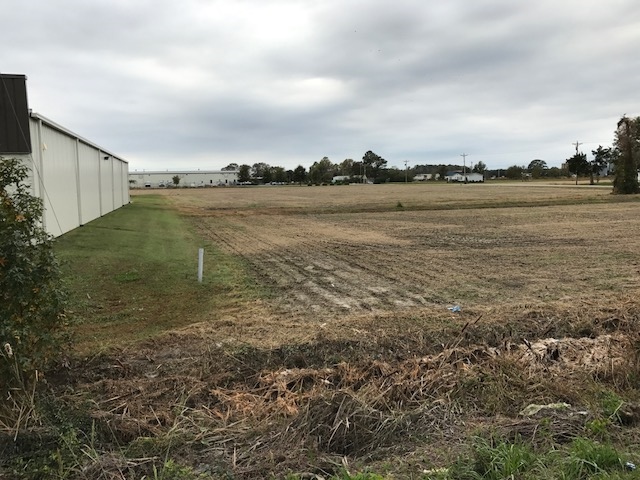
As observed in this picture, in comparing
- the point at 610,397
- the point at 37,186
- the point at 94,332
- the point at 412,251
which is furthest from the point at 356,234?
the point at 610,397

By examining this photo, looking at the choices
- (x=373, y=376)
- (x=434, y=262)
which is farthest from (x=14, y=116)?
(x=373, y=376)

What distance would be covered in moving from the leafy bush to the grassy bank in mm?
379

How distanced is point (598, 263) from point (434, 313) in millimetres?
6799

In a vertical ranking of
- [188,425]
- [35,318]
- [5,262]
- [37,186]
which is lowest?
[188,425]

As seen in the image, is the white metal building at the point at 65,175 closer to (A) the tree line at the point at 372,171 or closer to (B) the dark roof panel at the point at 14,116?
(B) the dark roof panel at the point at 14,116

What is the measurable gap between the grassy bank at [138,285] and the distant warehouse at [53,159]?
1.56 meters

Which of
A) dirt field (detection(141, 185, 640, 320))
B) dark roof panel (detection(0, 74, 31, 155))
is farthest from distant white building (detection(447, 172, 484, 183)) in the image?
dark roof panel (detection(0, 74, 31, 155))

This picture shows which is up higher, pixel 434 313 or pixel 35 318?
pixel 35 318

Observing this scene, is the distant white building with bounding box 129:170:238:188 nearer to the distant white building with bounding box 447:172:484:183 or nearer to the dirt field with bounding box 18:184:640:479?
the distant white building with bounding box 447:172:484:183

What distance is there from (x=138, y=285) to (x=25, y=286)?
6.21 m

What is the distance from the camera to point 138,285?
10062 mm

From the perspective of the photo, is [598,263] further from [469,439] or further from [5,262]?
[5,262]

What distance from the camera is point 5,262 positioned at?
3.96 meters

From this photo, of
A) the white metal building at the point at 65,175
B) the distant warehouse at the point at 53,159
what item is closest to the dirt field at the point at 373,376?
the distant warehouse at the point at 53,159
